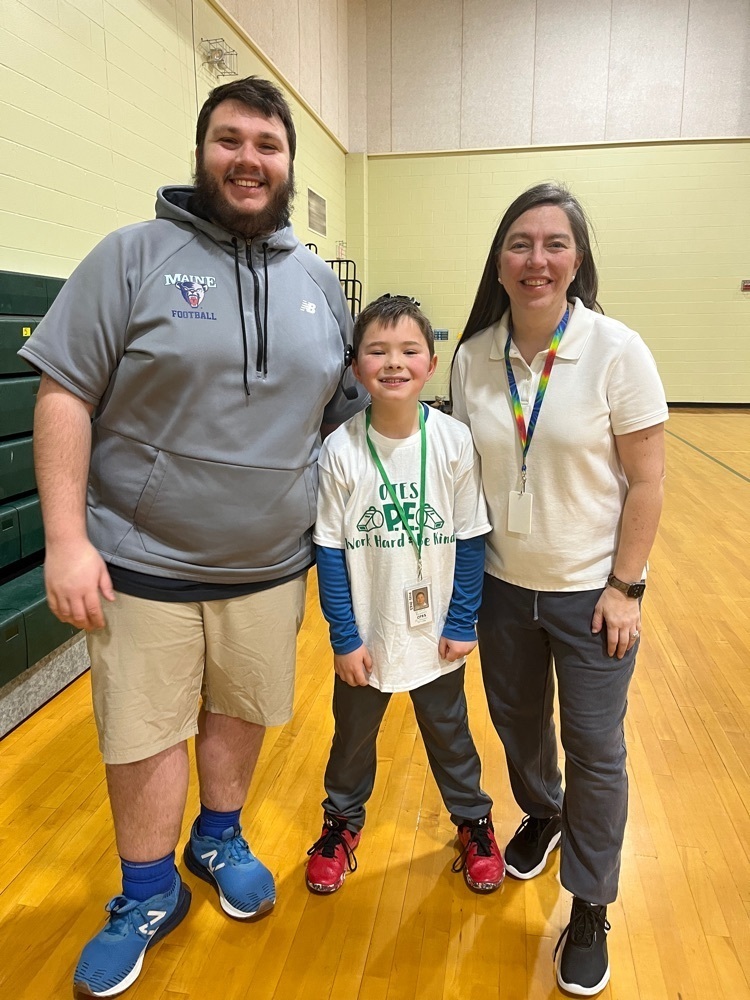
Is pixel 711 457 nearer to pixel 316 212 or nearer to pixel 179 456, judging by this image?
pixel 316 212

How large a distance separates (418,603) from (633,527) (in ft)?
1.54

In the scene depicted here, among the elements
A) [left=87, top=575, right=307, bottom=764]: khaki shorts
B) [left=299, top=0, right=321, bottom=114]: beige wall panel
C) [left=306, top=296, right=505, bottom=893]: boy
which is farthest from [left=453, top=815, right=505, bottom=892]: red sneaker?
[left=299, top=0, right=321, bottom=114]: beige wall panel

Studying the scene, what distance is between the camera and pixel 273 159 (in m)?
1.32

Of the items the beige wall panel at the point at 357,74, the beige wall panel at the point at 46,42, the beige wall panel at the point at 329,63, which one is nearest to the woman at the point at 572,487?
the beige wall panel at the point at 46,42

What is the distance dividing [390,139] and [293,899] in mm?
9920

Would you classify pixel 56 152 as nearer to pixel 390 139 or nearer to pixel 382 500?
pixel 382 500

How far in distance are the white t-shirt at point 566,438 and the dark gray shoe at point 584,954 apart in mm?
696

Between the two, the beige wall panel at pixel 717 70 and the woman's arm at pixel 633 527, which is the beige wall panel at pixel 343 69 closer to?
the beige wall panel at pixel 717 70

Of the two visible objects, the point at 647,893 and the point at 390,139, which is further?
the point at 390,139

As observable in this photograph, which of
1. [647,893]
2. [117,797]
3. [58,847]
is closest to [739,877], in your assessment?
[647,893]

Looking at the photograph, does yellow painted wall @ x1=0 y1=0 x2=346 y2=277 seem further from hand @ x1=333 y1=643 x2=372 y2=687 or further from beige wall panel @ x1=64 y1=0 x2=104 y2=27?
hand @ x1=333 y1=643 x2=372 y2=687

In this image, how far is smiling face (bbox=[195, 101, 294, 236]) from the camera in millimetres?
1289

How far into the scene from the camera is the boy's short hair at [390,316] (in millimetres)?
1414

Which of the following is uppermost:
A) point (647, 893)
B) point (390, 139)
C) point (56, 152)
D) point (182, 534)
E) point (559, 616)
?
point (390, 139)
